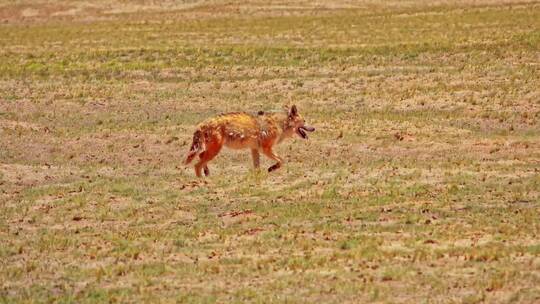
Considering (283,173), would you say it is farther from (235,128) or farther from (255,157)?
(235,128)

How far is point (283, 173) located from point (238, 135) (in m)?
1.09

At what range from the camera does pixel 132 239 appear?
1822 centimetres

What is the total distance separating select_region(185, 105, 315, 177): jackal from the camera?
76.0 feet

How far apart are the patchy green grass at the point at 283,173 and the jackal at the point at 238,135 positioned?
18.2 inches

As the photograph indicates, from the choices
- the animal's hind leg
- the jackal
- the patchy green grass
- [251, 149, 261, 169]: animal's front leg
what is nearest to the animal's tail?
the jackal

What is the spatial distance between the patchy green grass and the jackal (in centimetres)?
46

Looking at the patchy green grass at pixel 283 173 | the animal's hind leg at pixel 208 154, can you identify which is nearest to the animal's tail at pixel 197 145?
the animal's hind leg at pixel 208 154

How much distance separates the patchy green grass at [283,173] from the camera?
1568 cm

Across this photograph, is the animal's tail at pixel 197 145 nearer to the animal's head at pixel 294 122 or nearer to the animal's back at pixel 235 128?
the animal's back at pixel 235 128

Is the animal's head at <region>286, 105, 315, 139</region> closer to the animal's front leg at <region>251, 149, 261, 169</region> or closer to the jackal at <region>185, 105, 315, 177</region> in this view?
the jackal at <region>185, 105, 315, 177</region>

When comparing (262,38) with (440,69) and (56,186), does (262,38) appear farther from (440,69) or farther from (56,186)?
(56,186)

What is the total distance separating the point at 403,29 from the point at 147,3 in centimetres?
2436

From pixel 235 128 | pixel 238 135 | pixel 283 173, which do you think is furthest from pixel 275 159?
pixel 235 128

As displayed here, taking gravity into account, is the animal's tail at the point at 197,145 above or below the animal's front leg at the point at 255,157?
above
